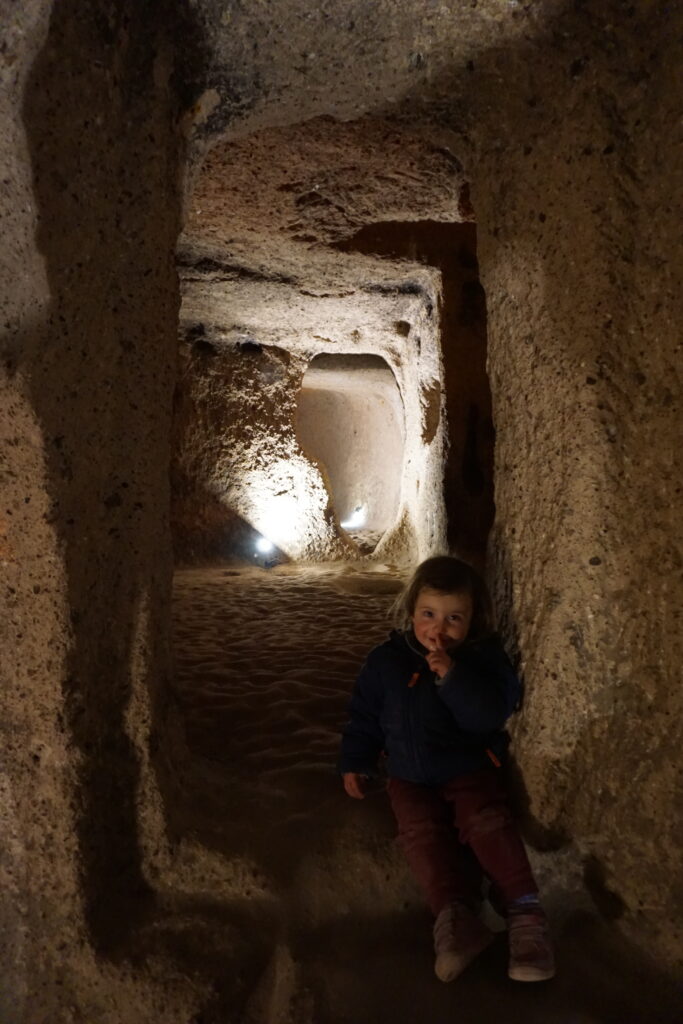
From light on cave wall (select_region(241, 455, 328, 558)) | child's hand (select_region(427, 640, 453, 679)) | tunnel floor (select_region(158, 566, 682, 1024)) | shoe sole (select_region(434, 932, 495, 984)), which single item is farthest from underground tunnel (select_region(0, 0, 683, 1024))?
light on cave wall (select_region(241, 455, 328, 558))

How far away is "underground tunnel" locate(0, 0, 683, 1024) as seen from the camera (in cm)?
152

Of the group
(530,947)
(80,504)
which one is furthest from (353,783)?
(80,504)

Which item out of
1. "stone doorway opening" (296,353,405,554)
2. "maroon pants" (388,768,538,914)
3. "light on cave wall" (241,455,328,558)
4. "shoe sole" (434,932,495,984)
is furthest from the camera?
"stone doorway opening" (296,353,405,554)

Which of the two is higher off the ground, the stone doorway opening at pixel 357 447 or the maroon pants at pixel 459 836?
the stone doorway opening at pixel 357 447

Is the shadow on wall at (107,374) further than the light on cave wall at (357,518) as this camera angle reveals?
No

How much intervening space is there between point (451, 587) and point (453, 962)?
92cm

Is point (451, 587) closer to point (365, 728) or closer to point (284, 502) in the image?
point (365, 728)

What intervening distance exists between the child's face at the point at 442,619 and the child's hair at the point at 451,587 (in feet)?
0.08

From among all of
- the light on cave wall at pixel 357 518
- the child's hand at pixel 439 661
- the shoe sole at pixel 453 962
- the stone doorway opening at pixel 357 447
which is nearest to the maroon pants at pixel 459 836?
the shoe sole at pixel 453 962

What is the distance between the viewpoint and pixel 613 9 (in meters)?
1.64

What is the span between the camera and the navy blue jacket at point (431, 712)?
1.72 meters

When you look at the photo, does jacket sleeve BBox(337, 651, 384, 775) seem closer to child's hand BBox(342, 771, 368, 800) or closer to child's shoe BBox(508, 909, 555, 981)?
child's hand BBox(342, 771, 368, 800)

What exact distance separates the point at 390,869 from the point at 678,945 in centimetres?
73

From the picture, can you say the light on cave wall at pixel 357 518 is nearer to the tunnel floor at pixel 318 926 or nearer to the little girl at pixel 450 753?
the tunnel floor at pixel 318 926
